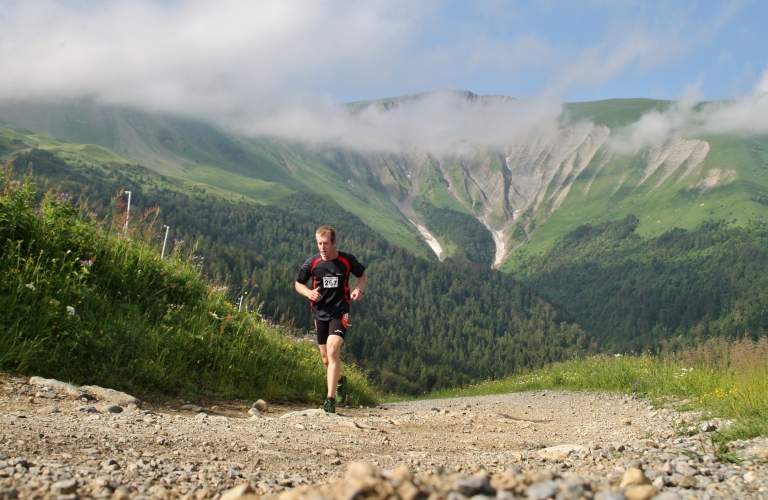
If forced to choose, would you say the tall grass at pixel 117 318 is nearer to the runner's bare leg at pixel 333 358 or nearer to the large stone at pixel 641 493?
the runner's bare leg at pixel 333 358

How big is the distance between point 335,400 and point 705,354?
8.17 m

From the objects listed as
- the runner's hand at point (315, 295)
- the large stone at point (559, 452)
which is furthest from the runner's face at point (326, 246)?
the large stone at point (559, 452)

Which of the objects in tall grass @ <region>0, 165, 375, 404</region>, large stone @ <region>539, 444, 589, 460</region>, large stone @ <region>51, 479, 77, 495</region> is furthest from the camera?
tall grass @ <region>0, 165, 375, 404</region>

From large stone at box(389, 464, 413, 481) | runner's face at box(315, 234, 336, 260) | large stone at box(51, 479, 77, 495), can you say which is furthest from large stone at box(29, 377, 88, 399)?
large stone at box(389, 464, 413, 481)

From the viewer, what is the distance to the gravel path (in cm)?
288

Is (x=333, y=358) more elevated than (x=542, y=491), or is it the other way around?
(x=542, y=491)

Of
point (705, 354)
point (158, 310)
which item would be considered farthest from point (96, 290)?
point (705, 354)

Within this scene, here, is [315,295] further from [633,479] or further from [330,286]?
[633,479]

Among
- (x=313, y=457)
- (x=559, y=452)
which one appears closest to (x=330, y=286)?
(x=313, y=457)

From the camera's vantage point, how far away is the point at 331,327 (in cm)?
821

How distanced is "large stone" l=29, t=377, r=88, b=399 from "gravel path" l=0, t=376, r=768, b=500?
2cm

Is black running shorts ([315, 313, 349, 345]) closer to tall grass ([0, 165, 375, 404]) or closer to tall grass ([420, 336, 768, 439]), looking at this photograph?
tall grass ([0, 165, 375, 404])

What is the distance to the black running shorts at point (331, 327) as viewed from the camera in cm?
814

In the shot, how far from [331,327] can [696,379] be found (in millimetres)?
7089
